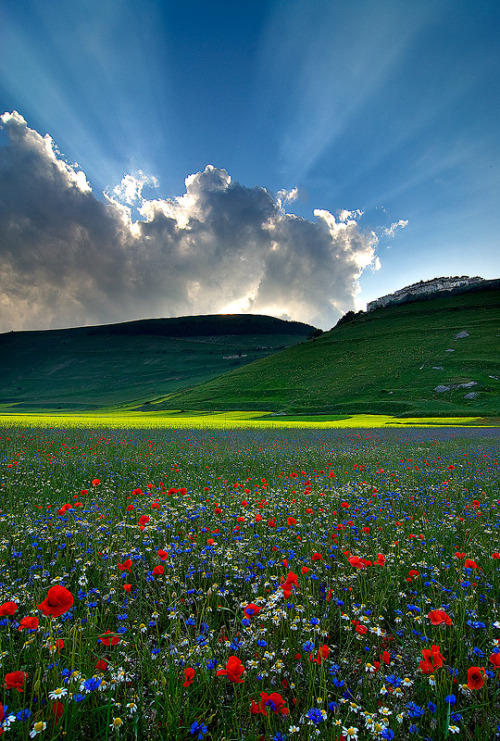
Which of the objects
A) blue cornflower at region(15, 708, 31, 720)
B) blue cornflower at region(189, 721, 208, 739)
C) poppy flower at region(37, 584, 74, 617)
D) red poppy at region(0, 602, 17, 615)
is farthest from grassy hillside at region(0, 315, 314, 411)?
blue cornflower at region(189, 721, 208, 739)

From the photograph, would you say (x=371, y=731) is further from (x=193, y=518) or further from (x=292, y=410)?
(x=292, y=410)

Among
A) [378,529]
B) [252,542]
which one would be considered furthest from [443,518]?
[252,542]

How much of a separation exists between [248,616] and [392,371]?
7877cm

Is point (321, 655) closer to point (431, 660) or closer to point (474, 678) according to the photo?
point (431, 660)

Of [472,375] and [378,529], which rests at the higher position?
[472,375]

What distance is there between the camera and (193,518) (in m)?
6.04

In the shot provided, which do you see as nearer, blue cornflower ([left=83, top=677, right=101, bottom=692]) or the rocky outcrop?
blue cornflower ([left=83, top=677, right=101, bottom=692])

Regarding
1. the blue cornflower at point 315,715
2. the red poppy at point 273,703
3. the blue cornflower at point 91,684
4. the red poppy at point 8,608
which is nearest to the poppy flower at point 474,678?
the blue cornflower at point 315,715

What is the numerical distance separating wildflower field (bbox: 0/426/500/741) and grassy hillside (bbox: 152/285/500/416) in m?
52.0

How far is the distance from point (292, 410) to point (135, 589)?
58.5m

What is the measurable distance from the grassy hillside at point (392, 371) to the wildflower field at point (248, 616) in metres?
52.0

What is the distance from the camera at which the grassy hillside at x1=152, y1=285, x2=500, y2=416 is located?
59.8 metres

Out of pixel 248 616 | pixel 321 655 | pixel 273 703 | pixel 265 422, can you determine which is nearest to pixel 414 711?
pixel 321 655

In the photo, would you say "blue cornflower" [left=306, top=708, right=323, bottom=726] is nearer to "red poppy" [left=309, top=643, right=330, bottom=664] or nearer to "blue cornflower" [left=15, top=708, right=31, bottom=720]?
"red poppy" [left=309, top=643, right=330, bottom=664]
